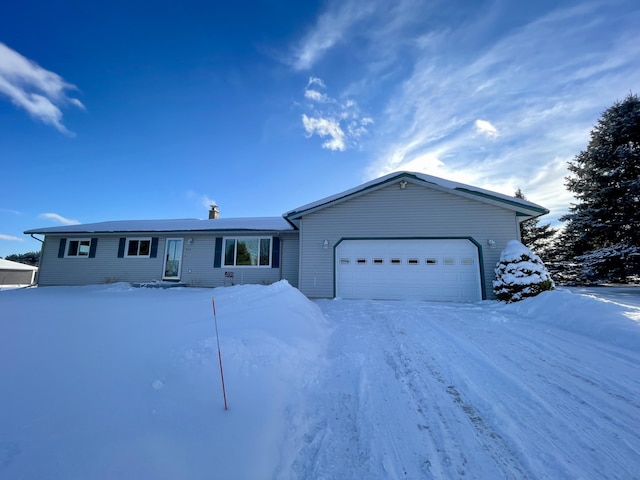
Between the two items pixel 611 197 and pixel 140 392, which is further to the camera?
pixel 611 197

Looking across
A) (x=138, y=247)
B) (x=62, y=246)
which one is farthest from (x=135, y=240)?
(x=62, y=246)

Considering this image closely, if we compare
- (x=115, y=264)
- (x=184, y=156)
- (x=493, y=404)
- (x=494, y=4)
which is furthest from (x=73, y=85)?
(x=493, y=404)

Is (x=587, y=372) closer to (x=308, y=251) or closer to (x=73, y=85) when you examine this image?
(x=308, y=251)

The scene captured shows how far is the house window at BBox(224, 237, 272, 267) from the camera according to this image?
11766 millimetres

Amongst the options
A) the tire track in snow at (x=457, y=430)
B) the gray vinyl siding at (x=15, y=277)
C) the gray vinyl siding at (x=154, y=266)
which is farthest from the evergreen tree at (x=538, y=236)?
the gray vinyl siding at (x=15, y=277)

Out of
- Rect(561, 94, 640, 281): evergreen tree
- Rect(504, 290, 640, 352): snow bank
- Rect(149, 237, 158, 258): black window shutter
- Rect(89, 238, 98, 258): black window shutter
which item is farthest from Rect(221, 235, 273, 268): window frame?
Rect(561, 94, 640, 281): evergreen tree

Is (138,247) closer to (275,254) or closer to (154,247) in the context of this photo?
(154,247)

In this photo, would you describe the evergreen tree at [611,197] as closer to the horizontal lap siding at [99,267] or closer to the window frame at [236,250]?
the window frame at [236,250]

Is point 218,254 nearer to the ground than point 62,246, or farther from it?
nearer to the ground

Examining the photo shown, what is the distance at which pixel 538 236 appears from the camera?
61.3 feet

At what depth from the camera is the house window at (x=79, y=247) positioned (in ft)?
42.9

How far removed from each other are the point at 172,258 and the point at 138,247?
1.93 m

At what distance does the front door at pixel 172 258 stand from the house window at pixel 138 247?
1011mm

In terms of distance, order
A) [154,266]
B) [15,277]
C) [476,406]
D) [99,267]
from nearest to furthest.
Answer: [476,406] < [154,266] < [99,267] < [15,277]
